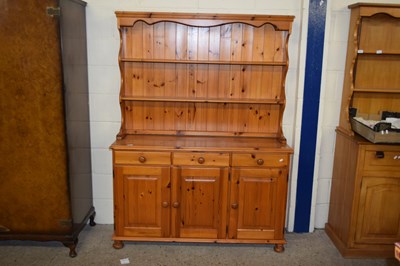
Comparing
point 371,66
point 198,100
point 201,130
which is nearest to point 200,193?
point 201,130

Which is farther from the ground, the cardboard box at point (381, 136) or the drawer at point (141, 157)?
the cardboard box at point (381, 136)

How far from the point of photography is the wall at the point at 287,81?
2.95 metres

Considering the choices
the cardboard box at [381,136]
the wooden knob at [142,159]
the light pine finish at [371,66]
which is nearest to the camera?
the cardboard box at [381,136]

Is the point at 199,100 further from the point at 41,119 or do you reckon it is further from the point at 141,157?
the point at 41,119

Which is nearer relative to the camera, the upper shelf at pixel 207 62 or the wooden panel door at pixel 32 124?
the wooden panel door at pixel 32 124

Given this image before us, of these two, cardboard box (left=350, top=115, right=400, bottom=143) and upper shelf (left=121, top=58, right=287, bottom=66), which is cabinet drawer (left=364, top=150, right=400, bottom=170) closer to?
cardboard box (left=350, top=115, right=400, bottom=143)

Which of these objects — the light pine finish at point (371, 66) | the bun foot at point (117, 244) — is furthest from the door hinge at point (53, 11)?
the light pine finish at point (371, 66)

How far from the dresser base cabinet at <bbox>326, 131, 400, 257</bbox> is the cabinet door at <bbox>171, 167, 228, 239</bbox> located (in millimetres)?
982

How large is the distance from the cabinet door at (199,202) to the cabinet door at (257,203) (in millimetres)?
85

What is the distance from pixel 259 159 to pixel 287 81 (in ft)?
2.55

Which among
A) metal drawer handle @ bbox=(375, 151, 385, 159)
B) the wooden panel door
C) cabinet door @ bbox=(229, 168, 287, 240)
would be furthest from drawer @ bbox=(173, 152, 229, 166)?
metal drawer handle @ bbox=(375, 151, 385, 159)

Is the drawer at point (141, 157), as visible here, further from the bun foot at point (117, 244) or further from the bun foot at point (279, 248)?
the bun foot at point (279, 248)

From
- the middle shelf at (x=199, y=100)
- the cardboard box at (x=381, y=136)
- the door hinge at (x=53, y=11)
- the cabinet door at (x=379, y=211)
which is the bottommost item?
the cabinet door at (x=379, y=211)

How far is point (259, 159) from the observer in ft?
9.02
